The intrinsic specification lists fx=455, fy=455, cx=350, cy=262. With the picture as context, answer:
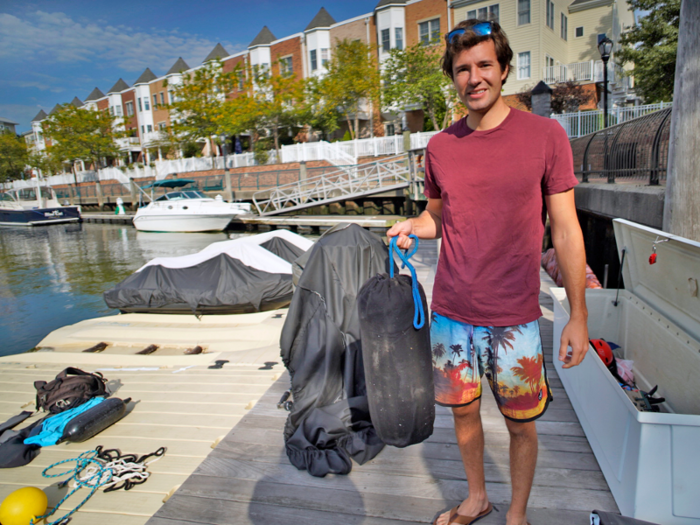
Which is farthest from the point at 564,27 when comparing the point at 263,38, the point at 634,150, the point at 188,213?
the point at 634,150

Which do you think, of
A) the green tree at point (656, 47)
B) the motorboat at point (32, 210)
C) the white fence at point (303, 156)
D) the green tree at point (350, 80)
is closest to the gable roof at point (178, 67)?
the white fence at point (303, 156)

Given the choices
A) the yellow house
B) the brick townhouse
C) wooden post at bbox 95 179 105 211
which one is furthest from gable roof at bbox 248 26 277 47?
wooden post at bbox 95 179 105 211

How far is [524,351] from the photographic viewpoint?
184 centimetres

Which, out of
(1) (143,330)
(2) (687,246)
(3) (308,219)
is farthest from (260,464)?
(3) (308,219)

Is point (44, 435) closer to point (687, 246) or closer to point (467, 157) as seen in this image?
point (467, 157)

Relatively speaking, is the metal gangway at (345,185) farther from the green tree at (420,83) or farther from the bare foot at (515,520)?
the bare foot at (515,520)

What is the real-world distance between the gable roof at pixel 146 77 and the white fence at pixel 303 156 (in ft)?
41.0

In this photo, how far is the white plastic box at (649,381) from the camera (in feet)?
6.10

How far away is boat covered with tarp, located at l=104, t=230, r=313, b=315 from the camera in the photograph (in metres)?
8.60

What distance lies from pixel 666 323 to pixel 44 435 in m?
4.87

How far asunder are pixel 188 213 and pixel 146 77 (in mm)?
37950

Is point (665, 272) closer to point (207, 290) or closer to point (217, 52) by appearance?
point (207, 290)

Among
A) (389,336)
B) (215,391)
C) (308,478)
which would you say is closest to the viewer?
(389,336)

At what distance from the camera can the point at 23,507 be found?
8.78 feet
